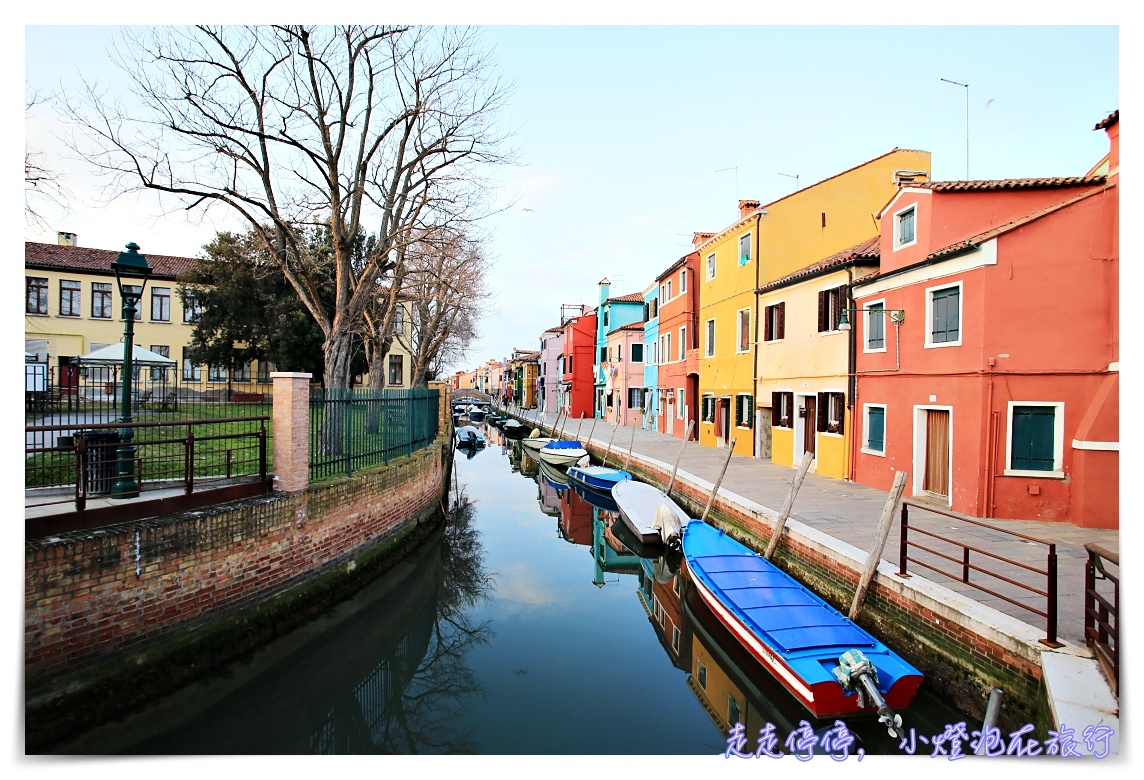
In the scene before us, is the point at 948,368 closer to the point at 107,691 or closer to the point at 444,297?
the point at 107,691

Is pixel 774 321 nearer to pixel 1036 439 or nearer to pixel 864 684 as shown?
pixel 1036 439

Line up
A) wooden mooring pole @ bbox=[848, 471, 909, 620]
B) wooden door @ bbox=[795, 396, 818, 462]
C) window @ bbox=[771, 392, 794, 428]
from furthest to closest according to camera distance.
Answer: window @ bbox=[771, 392, 794, 428] < wooden door @ bbox=[795, 396, 818, 462] < wooden mooring pole @ bbox=[848, 471, 909, 620]

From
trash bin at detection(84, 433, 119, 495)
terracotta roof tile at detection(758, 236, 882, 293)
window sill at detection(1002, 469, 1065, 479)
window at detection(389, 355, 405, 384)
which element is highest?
terracotta roof tile at detection(758, 236, 882, 293)

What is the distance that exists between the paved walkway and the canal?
4.90ft

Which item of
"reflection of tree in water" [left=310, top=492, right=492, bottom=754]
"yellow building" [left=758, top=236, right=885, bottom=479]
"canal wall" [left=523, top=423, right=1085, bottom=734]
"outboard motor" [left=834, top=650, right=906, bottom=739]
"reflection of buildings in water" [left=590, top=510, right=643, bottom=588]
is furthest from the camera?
"yellow building" [left=758, top=236, right=885, bottom=479]

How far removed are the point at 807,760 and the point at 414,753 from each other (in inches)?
146

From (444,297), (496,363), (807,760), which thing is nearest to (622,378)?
(444,297)

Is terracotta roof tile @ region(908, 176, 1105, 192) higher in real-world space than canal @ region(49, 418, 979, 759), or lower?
higher

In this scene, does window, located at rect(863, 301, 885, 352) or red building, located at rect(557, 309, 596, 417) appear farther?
red building, located at rect(557, 309, 596, 417)

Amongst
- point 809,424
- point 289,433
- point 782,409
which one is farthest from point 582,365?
point 289,433

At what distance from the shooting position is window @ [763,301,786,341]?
62.5ft

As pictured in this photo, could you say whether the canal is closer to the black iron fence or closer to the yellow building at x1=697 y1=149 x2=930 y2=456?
the black iron fence

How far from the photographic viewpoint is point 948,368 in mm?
11734

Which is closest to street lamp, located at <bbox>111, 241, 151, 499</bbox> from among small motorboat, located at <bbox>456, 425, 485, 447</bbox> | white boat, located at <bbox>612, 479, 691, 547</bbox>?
white boat, located at <bbox>612, 479, 691, 547</bbox>
